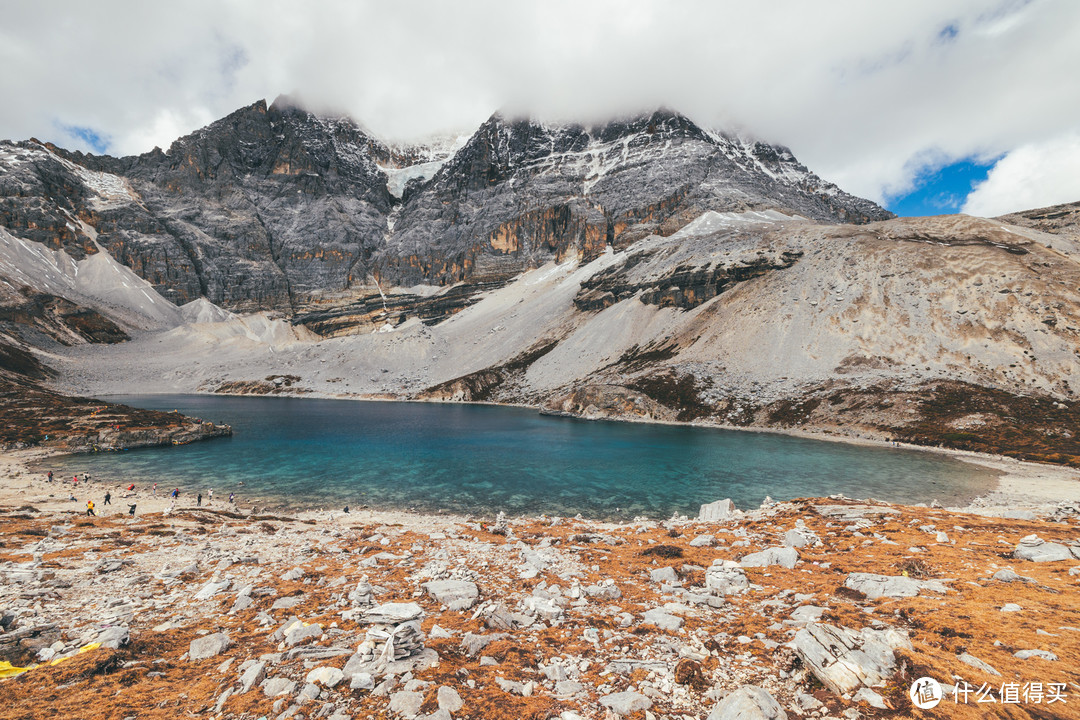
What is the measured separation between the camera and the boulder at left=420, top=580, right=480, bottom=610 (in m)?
10.3

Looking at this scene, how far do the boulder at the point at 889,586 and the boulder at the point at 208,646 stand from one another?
1380 centimetres

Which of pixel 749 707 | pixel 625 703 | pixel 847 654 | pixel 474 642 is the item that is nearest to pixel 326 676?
pixel 474 642

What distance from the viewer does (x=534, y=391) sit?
126 metres

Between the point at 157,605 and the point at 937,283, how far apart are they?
122888mm

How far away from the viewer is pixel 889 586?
10047mm

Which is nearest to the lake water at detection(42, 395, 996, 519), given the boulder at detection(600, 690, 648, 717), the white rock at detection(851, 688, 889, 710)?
the boulder at detection(600, 690, 648, 717)

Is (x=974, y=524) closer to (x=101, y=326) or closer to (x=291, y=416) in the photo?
(x=291, y=416)

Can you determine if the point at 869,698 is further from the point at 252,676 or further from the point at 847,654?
the point at 252,676

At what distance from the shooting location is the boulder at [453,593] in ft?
33.9

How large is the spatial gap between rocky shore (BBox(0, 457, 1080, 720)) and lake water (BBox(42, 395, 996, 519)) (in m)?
19.6

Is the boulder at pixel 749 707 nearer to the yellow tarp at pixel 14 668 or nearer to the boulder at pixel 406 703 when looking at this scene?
the boulder at pixel 406 703

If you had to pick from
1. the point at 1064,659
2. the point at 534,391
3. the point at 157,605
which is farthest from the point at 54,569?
the point at 534,391

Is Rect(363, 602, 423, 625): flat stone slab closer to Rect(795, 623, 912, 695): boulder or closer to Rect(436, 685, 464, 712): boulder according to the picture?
Rect(436, 685, 464, 712): boulder

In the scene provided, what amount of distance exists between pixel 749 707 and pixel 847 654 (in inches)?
82.2
